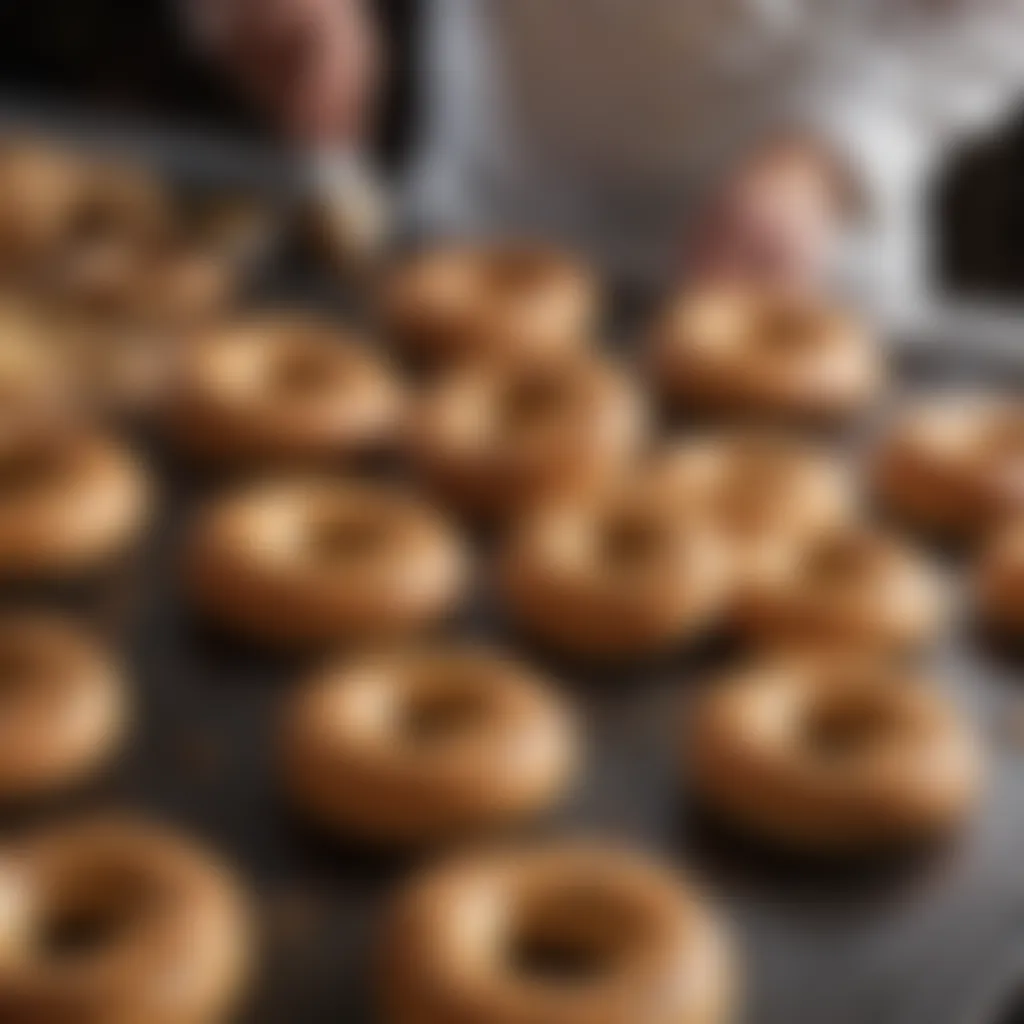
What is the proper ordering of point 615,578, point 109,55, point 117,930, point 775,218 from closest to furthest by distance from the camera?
point 117,930 < point 615,578 < point 775,218 < point 109,55

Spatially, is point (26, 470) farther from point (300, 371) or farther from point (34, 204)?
point (34, 204)

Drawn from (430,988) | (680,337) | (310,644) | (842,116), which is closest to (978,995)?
(430,988)

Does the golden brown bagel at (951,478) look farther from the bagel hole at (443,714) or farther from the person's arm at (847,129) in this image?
the bagel hole at (443,714)

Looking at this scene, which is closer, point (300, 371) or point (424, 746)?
point (424, 746)

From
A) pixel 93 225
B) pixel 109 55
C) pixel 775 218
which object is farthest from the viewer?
pixel 109 55

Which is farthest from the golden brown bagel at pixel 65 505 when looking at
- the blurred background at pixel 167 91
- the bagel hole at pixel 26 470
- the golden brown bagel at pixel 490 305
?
the blurred background at pixel 167 91

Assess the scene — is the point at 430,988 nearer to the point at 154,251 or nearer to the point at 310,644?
the point at 310,644

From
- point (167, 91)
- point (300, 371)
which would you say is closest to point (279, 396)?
point (300, 371)
